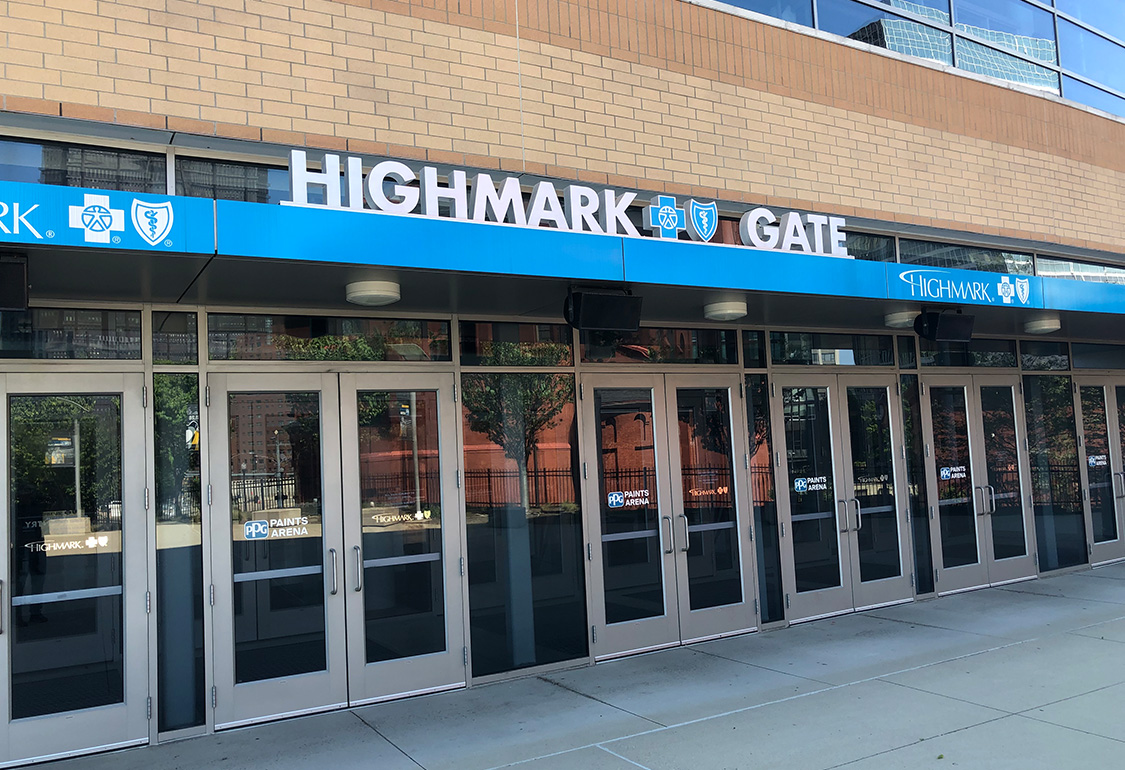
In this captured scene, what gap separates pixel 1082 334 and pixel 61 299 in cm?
1188

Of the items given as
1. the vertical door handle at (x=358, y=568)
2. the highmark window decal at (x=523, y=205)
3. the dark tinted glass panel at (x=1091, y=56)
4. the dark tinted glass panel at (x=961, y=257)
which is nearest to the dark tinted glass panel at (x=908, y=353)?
the dark tinted glass panel at (x=961, y=257)

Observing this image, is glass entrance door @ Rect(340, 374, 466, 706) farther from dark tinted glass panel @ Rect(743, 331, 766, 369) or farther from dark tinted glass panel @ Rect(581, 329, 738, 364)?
dark tinted glass panel @ Rect(743, 331, 766, 369)

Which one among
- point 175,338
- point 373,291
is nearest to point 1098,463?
point 373,291

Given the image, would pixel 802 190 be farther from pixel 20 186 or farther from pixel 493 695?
pixel 20 186

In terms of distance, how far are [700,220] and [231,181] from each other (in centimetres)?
371

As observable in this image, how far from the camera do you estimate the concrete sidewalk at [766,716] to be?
18.4 ft

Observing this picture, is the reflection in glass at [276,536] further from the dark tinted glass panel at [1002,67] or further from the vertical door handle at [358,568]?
the dark tinted glass panel at [1002,67]

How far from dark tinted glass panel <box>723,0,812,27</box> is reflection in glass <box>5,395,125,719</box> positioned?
7531 millimetres

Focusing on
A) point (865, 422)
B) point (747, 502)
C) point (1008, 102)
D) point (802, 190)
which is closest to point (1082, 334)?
point (1008, 102)

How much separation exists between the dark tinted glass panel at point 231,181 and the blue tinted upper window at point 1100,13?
12.0 m

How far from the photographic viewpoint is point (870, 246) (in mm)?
10094

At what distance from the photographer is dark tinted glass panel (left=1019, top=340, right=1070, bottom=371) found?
11.8m

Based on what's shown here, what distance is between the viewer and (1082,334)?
11.8 meters

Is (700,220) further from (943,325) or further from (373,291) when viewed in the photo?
(943,325)
